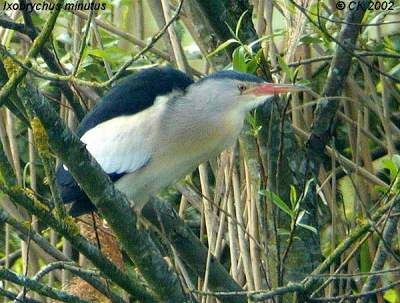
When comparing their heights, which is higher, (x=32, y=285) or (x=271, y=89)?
(x=271, y=89)

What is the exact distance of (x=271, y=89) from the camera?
2221 millimetres

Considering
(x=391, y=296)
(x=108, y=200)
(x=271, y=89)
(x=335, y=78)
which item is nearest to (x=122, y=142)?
(x=271, y=89)

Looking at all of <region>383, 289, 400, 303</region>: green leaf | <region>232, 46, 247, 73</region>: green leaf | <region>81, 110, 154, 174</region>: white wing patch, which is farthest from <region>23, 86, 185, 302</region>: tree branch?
<region>383, 289, 400, 303</region>: green leaf

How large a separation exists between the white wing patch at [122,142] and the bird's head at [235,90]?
0.53 ft

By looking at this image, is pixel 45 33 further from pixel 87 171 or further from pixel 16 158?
pixel 16 158

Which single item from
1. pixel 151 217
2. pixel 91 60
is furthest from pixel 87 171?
pixel 91 60

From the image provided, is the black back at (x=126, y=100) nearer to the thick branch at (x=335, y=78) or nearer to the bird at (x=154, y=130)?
the bird at (x=154, y=130)

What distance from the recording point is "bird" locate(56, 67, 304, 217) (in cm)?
244

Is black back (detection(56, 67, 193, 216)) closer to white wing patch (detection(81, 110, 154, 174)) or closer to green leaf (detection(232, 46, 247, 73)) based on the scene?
Answer: white wing patch (detection(81, 110, 154, 174))

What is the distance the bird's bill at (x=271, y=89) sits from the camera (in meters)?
2.15

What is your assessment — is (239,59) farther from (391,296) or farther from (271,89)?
(391,296)

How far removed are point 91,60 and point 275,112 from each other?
1.76ft

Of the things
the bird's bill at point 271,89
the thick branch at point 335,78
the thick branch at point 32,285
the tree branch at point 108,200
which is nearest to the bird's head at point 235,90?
the bird's bill at point 271,89

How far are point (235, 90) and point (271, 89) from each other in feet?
0.51
